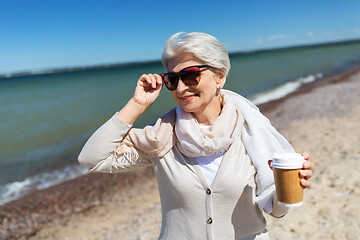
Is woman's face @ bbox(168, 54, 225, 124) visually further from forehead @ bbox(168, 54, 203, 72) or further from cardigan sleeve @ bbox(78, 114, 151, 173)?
cardigan sleeve @ bbox(78, 114, 151, 173)

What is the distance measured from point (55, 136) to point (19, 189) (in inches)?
230

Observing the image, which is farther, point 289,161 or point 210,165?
point 210,165

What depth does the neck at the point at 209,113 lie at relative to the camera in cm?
209

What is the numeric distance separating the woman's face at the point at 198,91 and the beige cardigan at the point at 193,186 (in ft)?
1.01

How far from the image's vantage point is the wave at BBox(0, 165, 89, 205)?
759cm

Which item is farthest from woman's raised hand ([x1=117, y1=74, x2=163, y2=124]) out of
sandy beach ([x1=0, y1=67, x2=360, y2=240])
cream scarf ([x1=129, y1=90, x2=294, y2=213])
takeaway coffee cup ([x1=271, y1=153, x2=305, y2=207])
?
sandy beach ([x1=0, y1=67, x2=360, y2=240])

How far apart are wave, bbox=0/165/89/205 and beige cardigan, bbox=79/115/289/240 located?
675cm

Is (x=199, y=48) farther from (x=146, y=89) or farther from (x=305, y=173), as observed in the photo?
(x=305, y=173)

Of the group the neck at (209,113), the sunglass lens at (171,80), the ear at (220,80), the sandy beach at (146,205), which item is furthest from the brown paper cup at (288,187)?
the sandy beach at (146,205)

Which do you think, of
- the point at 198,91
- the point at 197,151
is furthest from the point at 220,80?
the point at 197,151

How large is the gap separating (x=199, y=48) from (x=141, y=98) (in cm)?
51

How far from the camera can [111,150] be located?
1908mm

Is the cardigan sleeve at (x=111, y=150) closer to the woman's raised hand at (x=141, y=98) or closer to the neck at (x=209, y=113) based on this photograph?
the woman's raised hand at (x=141, y=98)

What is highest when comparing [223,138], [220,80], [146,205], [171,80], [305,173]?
[171,80]
